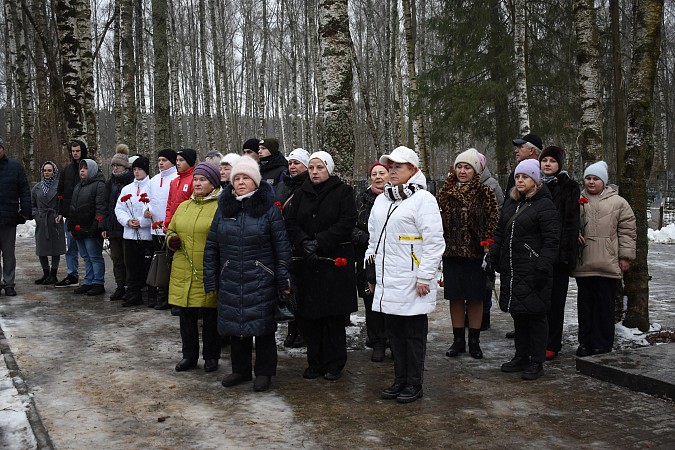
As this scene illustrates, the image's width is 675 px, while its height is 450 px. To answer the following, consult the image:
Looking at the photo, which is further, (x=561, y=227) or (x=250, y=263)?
(x=561, y=227)

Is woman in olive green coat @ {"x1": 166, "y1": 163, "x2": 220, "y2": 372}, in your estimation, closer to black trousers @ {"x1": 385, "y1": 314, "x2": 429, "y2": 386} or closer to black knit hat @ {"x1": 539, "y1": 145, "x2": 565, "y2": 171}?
black trousers @ {"x1": 385, "y1": 314, "x2": 429, "y2": 386}

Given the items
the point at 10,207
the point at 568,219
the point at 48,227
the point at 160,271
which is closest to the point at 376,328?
the point at 568,219

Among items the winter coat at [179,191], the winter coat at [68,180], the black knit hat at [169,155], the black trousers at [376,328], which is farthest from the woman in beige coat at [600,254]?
the winter coat at [68,180]

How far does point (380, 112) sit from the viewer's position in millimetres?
47844

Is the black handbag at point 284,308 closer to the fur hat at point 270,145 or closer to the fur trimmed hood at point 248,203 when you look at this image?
the fur trimmed hood at point 248,203

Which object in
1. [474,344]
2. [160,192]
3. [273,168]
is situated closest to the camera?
[474,344]

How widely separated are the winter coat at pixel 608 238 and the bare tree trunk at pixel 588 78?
1.78 metres

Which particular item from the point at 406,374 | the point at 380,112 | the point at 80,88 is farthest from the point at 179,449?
the point at 380,112

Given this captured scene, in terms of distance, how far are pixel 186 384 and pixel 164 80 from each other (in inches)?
425

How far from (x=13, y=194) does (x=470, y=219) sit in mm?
7042

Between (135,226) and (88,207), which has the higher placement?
(88,207)

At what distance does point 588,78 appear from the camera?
28.5 feet

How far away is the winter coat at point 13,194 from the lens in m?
9.63

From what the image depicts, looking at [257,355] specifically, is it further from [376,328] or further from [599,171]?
[599,171]
